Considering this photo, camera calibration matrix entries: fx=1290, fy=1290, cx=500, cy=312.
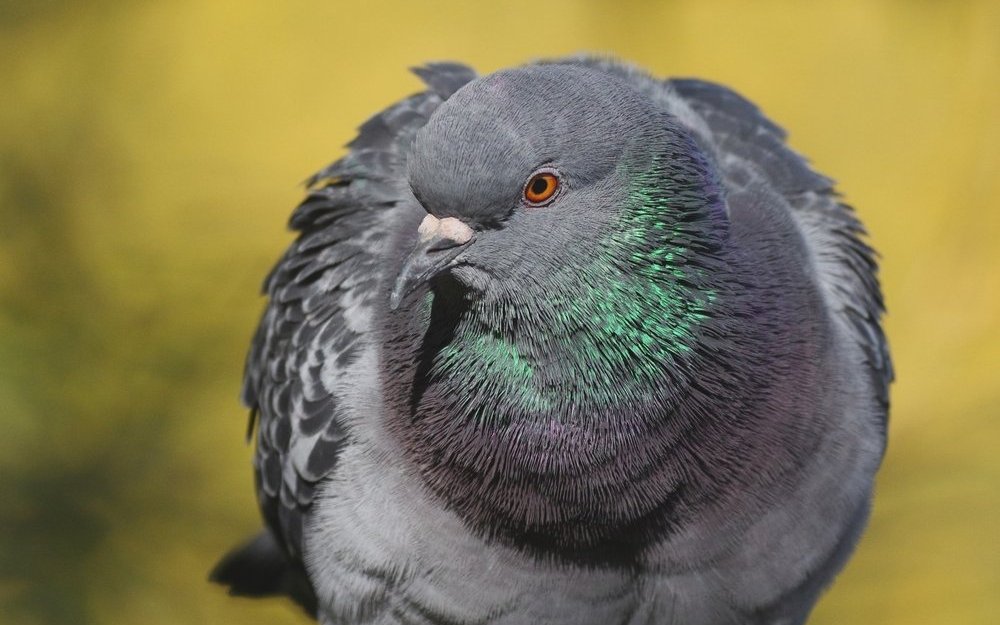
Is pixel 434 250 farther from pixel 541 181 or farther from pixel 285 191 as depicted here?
pixel 285 191

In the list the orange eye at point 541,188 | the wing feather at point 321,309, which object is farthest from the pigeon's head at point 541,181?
the wing feather at point 321,309

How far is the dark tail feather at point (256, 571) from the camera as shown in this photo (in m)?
5.54

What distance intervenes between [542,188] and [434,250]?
1.12 ft

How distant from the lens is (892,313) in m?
7.69

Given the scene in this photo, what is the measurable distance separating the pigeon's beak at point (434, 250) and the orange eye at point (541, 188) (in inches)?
7.6

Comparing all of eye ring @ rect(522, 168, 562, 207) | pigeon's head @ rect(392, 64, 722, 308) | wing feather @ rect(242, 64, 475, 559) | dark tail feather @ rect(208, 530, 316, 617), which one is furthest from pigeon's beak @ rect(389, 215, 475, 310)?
dark tail feather @ rect(208, 530, 316, 617)

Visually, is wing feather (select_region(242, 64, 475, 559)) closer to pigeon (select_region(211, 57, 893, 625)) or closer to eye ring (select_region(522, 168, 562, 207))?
pigeon (select_region(211, 57, 893, 625))

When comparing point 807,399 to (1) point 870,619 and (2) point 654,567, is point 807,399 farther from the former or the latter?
(1) point 870,619

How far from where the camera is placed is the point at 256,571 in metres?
5.60

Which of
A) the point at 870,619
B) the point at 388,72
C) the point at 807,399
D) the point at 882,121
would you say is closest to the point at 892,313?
the point at 882,121

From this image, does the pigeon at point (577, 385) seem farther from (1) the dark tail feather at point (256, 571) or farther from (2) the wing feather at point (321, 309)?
(1) the dark tail feather at point (256, 571)

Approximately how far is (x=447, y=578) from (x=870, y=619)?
3032mm

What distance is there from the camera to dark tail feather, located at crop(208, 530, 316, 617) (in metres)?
5.54

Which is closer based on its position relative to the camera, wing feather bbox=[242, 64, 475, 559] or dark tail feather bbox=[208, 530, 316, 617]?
wing feather bbox=[242, 64, 475, 559]
